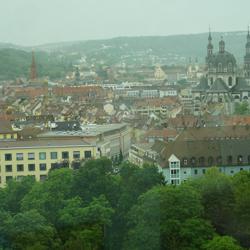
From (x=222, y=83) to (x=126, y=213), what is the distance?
24986 mm

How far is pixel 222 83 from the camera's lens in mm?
35812

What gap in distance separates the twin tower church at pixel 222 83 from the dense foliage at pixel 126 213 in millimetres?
20038

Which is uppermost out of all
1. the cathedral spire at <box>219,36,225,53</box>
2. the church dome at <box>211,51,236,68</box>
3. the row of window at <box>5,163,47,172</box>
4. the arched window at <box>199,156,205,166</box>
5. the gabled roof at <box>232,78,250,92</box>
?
A: the cathedral spire at <box>219,36,225,53</box>

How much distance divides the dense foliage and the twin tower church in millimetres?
20038

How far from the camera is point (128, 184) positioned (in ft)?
40.0

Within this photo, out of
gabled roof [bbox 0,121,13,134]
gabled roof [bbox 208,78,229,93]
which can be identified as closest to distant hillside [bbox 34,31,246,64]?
gabled roof [bbox 208,78,229,93]

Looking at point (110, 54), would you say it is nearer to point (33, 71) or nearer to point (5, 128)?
point (33, 71)

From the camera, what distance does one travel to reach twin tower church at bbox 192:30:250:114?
34.9 meters

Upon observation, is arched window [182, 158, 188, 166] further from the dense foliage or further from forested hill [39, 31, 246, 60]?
forested hill [39, 31, 246, 60]

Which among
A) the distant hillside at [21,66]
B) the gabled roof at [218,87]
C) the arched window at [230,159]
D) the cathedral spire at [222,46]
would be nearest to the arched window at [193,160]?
the arched window at [230,159]

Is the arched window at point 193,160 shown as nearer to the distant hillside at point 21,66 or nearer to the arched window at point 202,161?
the arched window at point 202,161

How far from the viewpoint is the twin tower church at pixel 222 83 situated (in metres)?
34.9

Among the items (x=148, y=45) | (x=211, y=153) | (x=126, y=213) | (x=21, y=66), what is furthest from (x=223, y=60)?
(x=148, y=45)

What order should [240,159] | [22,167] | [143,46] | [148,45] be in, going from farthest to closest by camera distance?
[143,46]
[148,45]
[22,167]
[240,159]
